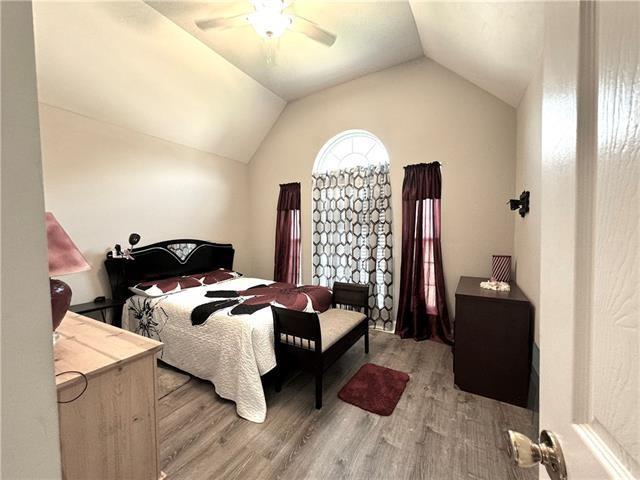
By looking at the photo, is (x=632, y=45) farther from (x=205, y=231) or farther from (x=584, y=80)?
(x=205, y=231)

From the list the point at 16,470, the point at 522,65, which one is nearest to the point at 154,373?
the point at 16,470

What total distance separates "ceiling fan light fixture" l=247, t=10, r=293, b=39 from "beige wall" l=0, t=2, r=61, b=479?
1.94 meters

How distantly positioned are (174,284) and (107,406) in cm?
203

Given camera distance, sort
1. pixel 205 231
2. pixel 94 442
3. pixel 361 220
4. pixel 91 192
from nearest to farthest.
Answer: pixel 94 442 < pixel 91 192 < pixel 361 220 < pixel 205 231

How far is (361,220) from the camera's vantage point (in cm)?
346

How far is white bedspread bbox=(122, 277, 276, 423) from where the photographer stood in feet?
6.01

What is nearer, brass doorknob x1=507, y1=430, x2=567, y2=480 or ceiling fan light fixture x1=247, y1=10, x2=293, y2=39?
brass doorknob x1=507, y1=430, x2=567, y2=480

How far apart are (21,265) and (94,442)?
1081mm

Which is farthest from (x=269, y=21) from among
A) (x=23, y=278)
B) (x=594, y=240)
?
(x=594, y=240)

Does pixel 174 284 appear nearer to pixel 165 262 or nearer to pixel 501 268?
pixel 165 262

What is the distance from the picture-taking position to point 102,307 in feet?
8.45

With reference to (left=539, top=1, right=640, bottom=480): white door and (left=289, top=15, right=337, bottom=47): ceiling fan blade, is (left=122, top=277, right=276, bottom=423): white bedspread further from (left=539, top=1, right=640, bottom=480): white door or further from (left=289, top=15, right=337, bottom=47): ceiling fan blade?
(left=289, top=15, right=337, bottom=47): ceiling fan blade

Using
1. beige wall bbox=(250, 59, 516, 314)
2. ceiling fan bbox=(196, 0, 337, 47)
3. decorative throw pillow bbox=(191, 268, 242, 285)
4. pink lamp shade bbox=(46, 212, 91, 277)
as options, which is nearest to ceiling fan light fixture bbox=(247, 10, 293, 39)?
ceiling fan bbox=(196, 0, 337, 47)

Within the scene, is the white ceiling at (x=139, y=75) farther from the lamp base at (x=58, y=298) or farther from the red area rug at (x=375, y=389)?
the red area rug at (x=375, y=389)
